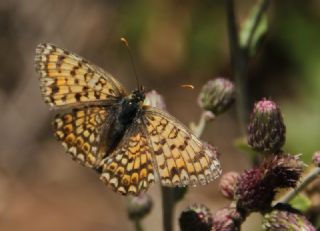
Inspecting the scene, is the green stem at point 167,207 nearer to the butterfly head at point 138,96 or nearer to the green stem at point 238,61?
the butterfly head at point 138,96

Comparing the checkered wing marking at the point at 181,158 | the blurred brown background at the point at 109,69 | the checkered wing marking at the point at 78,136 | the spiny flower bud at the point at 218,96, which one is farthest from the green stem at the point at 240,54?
the blurred brown background at the point at 109,69

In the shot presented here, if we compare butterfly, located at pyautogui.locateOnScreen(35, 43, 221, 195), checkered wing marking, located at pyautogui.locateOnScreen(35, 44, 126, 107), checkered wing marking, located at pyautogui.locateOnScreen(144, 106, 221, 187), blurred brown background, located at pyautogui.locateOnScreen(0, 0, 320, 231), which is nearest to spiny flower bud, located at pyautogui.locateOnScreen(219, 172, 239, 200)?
butterfly, located at pyautogui.locateOnScreen(35, 43, 221, 195)

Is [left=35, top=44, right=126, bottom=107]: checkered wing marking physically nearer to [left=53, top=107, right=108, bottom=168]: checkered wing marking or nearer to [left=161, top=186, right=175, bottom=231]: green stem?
[left=53, top=107, right=108, bottom=168]: checkered wing marking

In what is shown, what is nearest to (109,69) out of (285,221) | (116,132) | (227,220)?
(116,132)

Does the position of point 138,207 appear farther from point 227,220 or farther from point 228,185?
point 227,220

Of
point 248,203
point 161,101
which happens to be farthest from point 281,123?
point 161,101

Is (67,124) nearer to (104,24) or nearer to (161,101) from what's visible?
(161,101)
